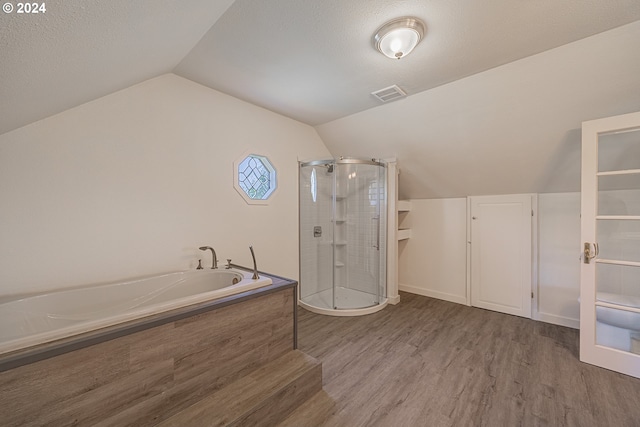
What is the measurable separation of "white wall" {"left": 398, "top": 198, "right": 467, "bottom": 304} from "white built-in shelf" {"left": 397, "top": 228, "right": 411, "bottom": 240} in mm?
89

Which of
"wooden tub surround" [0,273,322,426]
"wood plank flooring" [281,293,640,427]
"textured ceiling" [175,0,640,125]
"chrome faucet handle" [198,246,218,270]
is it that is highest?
"textured ceiling" [175,0,640,125]

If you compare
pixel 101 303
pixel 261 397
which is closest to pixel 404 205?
pixel 261 397

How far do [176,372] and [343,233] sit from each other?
2.47m

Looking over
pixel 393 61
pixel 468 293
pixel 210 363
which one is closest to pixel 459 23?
pixel 393 61

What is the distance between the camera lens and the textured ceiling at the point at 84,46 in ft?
2.75

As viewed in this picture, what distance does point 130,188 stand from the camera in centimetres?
195

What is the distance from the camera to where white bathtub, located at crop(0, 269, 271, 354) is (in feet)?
3.85

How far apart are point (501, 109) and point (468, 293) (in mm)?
2269

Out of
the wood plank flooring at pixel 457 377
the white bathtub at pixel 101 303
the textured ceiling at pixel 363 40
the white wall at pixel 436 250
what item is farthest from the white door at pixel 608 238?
the white bathtub at pixel 101 303

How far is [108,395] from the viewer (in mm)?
1142

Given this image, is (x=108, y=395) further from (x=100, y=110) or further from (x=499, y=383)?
(x=499, y=383)

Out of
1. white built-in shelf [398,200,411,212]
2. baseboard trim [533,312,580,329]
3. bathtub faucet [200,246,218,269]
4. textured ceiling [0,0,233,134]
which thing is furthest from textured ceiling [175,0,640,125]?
baseboard trim [533,312,580,329]

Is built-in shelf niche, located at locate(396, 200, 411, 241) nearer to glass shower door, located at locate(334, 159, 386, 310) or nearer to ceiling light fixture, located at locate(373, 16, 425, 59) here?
glass shower door, located at locate(334, 159, 386, 310)

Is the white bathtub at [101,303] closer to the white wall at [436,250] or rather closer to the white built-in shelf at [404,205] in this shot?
the white built-in shelf at [404,205]
